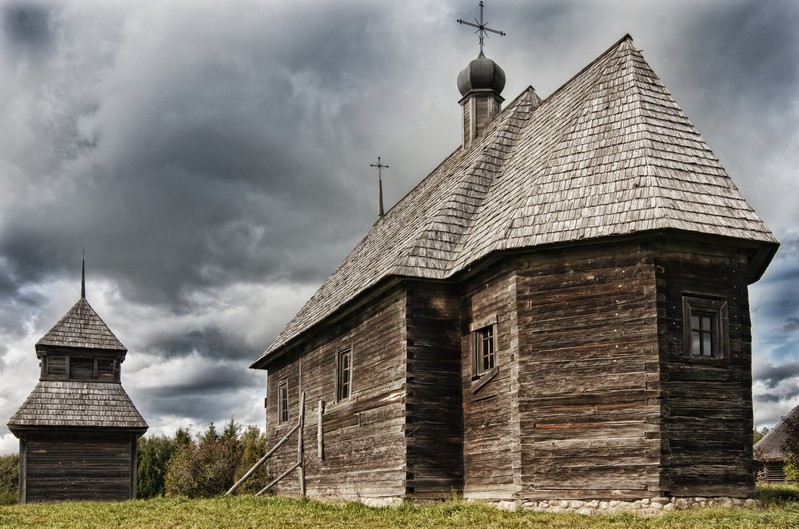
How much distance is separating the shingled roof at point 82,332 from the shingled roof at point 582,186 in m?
16.6

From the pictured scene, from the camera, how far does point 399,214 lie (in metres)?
25.7

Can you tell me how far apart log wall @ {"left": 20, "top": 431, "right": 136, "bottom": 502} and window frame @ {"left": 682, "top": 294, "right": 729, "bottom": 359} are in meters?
24.9

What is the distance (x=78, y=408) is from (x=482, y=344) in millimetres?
21905

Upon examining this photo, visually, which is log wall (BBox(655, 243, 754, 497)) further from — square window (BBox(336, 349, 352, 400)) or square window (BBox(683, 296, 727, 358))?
square window (BBox(336, 349, 352, 400))

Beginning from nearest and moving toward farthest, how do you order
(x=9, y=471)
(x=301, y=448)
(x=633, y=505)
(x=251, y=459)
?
(x=633, y=505) → (x=301, y=448) → (x=251, y=459) → (x=9, y=471)

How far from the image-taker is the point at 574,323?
576 inches

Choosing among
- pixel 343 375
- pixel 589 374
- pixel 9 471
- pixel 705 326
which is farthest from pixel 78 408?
pixel 9 471

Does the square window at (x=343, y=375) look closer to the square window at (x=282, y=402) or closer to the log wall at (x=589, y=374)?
the square window at (x=282, y=402)

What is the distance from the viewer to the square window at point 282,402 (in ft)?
83.2

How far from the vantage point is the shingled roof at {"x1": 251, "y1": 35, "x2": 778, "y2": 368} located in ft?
48.2

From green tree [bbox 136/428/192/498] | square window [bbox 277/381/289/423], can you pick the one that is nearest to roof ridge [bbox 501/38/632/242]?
square window [bbox 277/381/289/423]

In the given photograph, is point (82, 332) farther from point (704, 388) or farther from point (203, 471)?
point (704, 388)

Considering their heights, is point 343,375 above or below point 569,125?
below

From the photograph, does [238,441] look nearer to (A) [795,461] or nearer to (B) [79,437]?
(B) [79,437]
